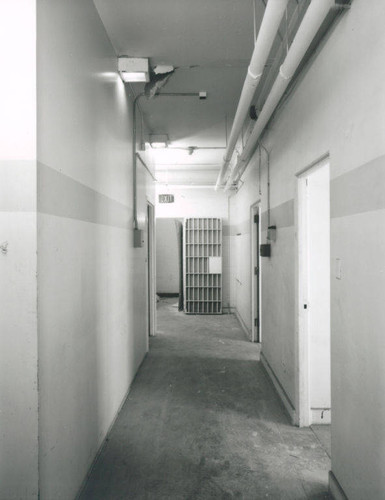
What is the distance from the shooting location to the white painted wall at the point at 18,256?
1533mm

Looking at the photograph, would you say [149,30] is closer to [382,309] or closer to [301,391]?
[382,309]

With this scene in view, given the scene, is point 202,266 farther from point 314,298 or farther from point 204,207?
point 314,298

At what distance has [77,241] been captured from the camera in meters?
2.06

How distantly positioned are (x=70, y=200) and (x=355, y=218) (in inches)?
61.2

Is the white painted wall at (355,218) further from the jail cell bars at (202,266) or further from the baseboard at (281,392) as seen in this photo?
the jail cell bars at (202,266)

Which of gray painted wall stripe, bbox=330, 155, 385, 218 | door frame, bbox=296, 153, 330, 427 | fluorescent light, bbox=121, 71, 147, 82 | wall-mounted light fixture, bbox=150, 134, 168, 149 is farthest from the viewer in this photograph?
wall-mounted light fixture, bbox=150, 134, 168, 149

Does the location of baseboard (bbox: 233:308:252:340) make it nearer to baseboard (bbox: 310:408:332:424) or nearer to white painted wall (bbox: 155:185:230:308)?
white painted wall (bbox: 155:185:230:308)

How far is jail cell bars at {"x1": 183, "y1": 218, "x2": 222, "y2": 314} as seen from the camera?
7840 millimetres

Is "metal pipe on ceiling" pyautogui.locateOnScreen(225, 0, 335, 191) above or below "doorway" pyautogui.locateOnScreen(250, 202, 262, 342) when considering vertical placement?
above

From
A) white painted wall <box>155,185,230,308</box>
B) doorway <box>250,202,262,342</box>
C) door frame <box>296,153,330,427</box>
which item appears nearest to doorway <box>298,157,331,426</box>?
door frame <box>296,153,330,427</box>

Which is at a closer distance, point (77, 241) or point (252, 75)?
point (77, 241)

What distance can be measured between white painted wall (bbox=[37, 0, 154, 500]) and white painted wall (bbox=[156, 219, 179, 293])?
20.9 feet

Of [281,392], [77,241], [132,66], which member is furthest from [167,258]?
[77,241]

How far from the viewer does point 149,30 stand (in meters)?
2.72
